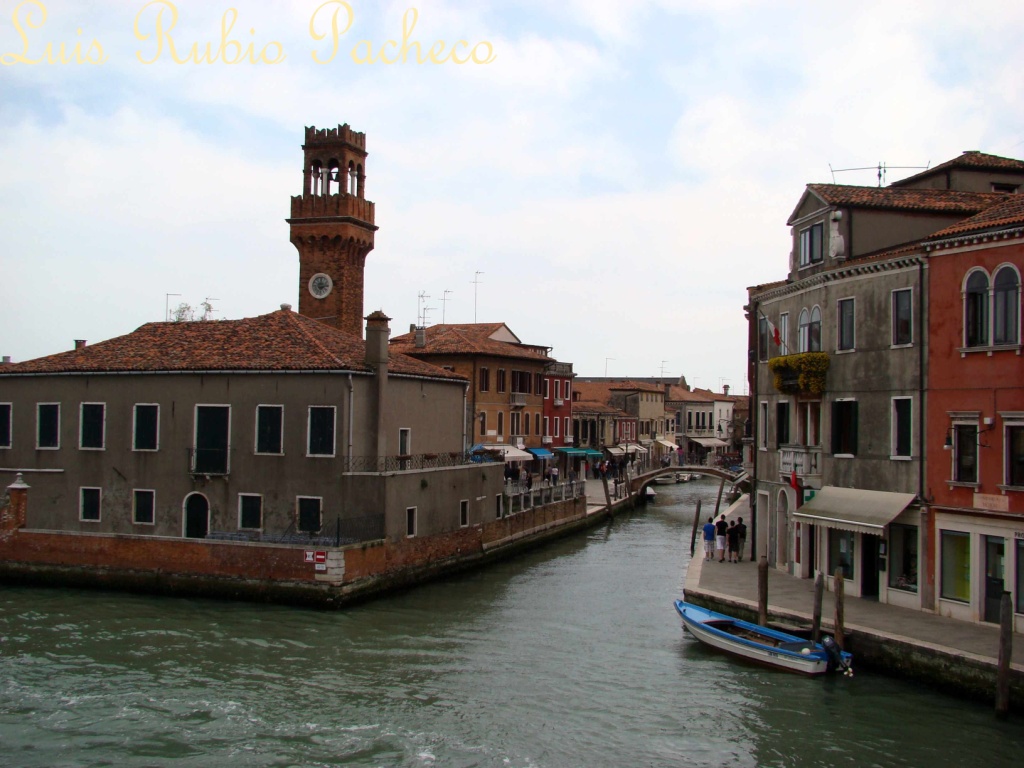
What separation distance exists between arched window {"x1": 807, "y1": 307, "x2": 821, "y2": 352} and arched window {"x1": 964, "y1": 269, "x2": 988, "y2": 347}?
14.4ft

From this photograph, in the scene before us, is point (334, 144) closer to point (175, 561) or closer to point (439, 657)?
point (175, 561)

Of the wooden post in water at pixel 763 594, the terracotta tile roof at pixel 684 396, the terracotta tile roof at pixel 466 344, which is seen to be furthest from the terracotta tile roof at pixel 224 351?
the terracotta tile roof at pixel 684 396

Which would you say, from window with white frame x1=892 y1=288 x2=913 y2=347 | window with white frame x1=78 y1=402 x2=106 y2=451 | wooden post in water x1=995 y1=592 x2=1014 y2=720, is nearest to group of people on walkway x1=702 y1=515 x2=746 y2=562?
window with white frame x1=892 y1=288 x2=913 y2=347

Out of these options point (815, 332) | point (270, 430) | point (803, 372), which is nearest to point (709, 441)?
point (270, 430)

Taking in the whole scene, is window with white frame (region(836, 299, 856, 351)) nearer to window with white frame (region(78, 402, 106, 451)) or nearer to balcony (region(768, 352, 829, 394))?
balcony (region(768, 352, 829, 394))

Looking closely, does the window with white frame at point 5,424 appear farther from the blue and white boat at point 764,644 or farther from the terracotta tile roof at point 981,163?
the terracotta tile roof at point 981,163

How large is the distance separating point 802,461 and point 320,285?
77.6ft

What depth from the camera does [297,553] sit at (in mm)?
23016

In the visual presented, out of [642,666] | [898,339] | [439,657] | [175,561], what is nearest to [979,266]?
[898,339]

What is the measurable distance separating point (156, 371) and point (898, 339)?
1815cm

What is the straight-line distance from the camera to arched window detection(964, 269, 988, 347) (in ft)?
58.4

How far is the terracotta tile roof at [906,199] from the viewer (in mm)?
21136

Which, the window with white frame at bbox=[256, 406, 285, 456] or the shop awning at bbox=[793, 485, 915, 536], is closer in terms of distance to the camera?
the shop awning at bbox=[793, 485, 915, 536]

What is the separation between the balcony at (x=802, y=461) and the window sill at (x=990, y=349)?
471cm
